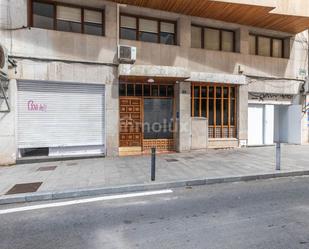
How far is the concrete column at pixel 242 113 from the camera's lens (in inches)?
502

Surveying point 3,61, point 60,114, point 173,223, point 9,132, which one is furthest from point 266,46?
point 9,132

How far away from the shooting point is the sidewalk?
6.48 m

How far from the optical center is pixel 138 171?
7.75 metres

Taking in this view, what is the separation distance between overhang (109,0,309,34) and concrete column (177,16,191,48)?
327 mm

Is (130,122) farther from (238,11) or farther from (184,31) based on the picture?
(238,11)

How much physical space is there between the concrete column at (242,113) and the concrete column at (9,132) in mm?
10876

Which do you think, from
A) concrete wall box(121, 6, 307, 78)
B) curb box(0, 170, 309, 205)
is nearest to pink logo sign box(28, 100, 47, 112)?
concrete wall box(121, 6, 307, 78)

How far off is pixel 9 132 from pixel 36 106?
1.43 m

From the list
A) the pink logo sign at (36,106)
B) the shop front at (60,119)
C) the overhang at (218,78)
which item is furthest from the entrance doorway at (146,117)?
the pink logo sign at (36,106)

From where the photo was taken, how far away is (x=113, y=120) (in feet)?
34.5

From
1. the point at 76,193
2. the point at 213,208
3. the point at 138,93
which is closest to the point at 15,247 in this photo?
the point at 76,193

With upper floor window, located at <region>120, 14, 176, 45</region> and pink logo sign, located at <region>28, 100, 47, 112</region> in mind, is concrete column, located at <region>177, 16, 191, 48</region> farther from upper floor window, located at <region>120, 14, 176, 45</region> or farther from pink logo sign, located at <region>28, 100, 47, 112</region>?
pink logo sign, located at <region>28, 100, 47, 112</region>

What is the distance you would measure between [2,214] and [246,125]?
11.8 metres

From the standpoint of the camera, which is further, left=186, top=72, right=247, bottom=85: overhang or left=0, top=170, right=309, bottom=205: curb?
left=186, top=72, right=247, bottom=85: overhang
